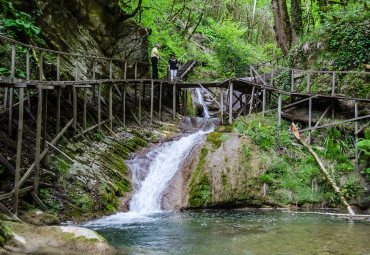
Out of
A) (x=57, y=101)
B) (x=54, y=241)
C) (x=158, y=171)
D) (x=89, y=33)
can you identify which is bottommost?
(x=54, y=241)

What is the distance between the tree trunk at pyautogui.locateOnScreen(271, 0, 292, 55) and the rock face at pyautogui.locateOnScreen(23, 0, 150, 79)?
25.9 ft

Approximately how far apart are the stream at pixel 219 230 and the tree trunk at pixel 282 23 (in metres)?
12.7

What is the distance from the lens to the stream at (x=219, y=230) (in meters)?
6.48

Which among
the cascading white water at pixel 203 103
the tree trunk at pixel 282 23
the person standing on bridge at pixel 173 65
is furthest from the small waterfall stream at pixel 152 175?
the tree trunk at pixel 282 23

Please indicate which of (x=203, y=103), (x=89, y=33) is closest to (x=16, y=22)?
(x=89, y=33)

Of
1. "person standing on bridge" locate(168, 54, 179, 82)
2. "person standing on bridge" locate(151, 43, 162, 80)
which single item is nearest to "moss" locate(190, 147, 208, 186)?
"person standing on bridge" locate(151, 43, 162, 80)

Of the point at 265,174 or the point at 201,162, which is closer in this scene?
the point at 265,174

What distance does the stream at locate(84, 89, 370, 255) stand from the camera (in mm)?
6484

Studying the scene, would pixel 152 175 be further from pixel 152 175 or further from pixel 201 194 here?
pixel 201 194

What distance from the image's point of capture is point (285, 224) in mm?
8719

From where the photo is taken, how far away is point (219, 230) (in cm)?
798

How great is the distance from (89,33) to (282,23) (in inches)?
449

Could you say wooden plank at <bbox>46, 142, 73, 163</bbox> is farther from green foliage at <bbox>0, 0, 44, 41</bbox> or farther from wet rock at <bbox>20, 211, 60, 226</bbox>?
green foliage at <bbox>0, 0, 44, 41</bbox>

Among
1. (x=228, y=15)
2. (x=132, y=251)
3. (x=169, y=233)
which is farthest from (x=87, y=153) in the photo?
(x=228, y=15)
